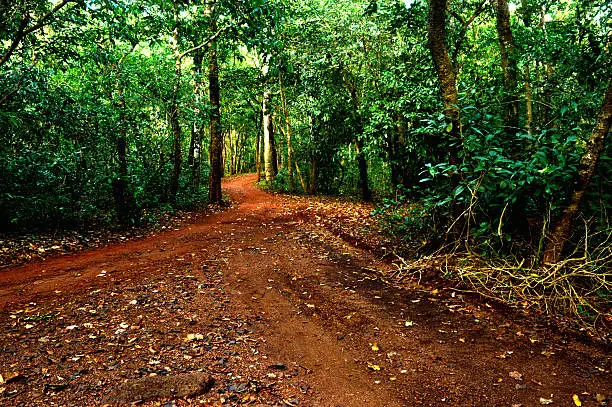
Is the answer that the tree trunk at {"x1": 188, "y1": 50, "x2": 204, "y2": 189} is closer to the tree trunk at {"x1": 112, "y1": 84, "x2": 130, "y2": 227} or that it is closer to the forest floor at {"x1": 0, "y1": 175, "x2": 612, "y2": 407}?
the tree trunk at {"x1": 112, "y1": 84, "x2": 130, "y2": 227}

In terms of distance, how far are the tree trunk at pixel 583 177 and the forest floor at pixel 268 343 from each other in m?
1.11

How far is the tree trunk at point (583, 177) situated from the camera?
428 cm

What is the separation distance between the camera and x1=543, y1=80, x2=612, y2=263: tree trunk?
4277 millimetres

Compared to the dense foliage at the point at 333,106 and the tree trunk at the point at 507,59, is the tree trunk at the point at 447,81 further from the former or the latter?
the tree trunk at the point at 507,59

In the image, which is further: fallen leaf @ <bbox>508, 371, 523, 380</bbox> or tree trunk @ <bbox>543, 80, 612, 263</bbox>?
tree trunk @ <bbox>543, 80, 612, 263</bbox>

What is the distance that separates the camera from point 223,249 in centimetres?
759

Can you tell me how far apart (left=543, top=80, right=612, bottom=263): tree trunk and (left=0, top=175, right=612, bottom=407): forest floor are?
43.7 inches

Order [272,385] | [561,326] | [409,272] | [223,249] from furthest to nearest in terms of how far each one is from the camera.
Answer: [223,249] → [409,272] → [561,326] → [272,385]

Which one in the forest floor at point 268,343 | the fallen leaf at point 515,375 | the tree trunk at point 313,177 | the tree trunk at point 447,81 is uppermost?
the tree trunk at point 447,81

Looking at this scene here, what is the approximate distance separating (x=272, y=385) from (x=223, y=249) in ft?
15.4

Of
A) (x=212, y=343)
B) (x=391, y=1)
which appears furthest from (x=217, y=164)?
(x=212, y=343)

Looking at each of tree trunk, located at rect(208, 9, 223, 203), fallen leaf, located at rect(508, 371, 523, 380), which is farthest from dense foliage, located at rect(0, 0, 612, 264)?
fallen leaf, located at rect(508, 371, 523, 380)

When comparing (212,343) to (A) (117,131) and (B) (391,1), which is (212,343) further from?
(B) (391,1)

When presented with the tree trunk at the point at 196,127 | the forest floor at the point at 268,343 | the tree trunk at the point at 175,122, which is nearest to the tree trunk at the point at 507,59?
the forest floor at the point at 268,343
